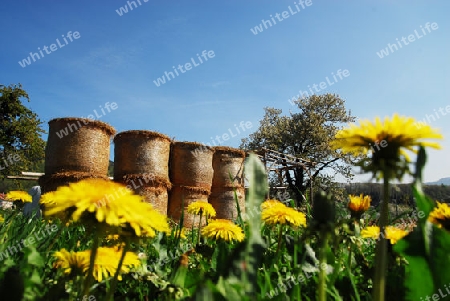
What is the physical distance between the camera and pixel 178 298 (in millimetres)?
722

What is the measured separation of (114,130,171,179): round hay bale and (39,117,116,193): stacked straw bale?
0.55 meters

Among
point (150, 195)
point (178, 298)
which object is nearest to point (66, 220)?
A: point (178, 298)

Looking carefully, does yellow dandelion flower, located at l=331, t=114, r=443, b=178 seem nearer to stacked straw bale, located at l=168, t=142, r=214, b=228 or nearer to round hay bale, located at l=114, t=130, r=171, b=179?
round hay bale, located at l=114, t=130, r=171, b=179

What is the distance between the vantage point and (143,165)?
7148 millimetres

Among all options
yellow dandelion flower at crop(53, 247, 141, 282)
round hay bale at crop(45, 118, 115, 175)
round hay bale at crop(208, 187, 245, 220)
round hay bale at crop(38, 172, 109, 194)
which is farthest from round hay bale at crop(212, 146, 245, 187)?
yellow dandelion flower at crop(53, 247, 141, 282)

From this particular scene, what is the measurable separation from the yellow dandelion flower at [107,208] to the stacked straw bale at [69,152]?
631 cm

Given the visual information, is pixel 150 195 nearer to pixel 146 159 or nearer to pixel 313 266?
pixel 146 159

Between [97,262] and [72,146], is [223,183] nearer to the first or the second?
[72,146]

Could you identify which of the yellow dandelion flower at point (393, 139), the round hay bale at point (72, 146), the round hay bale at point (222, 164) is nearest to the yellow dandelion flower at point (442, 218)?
the yellow dandelion flower at point (393, 139)

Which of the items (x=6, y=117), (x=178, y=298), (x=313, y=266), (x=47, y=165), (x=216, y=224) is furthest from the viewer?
(x=6, y=117)

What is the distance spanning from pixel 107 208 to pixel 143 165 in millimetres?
6592

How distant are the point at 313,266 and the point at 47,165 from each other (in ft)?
22.6

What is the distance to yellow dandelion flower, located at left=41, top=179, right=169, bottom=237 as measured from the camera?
2.25ft

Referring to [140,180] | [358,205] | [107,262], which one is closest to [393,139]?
[107,262]
